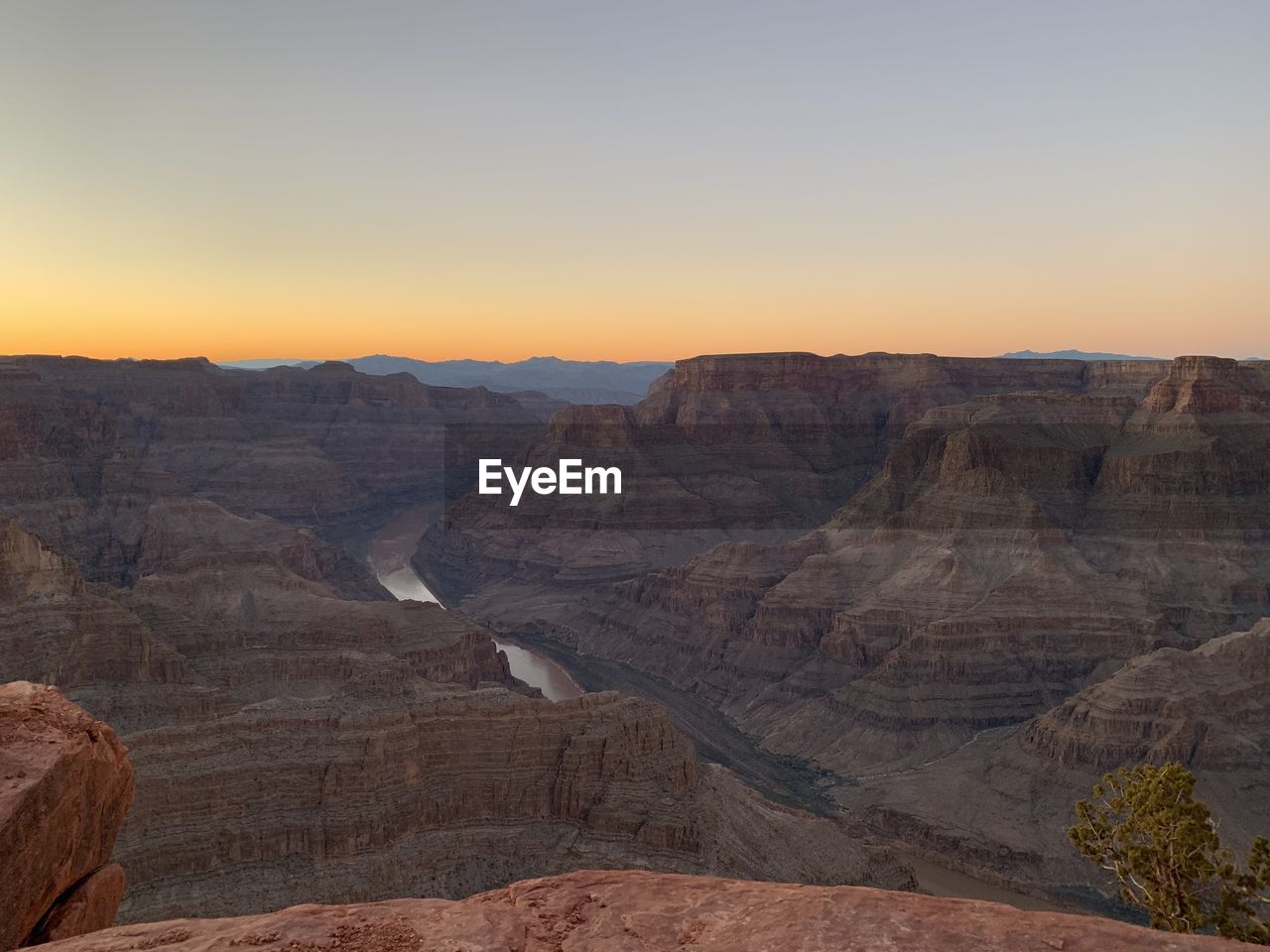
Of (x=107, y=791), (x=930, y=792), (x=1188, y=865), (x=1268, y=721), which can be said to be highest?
(x=107, y=791)

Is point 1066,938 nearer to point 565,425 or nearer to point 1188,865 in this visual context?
point 1188,865

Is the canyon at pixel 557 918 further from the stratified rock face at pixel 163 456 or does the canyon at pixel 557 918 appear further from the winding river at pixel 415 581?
the stratified rock face at pixel 163 456

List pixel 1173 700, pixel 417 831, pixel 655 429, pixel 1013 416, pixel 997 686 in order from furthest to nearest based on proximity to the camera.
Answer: pixel 655 429 < pixel 1013 416 < pixel 997 686 < pixel 1173 700 < pixel 417 831

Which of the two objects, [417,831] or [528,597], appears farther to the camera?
[528,597]

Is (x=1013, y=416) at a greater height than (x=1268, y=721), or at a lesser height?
→ greater

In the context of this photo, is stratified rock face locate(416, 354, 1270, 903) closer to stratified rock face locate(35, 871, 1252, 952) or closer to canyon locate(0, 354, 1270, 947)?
canyon locate(0, 354, 1270, 947)

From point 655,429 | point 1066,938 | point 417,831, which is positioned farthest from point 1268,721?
point 655,429

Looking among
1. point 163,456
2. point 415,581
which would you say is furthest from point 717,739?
point 163,456

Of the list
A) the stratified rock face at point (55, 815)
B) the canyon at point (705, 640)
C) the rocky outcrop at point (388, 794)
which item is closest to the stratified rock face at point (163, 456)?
the canyon at point (705, 640)
